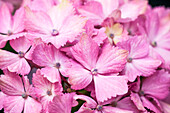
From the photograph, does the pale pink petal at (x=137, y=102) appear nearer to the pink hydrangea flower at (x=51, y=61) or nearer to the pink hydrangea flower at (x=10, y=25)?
the pink hydrangea flower at (x=51, y=61)

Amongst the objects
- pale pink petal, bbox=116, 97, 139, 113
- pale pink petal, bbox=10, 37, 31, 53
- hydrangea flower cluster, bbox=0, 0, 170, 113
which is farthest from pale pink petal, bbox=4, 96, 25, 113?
pale pink petal, bbox=116, 97, 139, 113

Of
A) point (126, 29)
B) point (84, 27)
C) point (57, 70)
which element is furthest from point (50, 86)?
point (126, 29)

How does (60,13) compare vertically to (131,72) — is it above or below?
above

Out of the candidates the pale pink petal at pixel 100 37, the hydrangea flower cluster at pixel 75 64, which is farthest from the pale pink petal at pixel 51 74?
the pale pink petal at pixel 100 37

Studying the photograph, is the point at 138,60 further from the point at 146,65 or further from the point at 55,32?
the point at 55,32

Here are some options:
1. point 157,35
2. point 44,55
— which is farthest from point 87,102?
point 157,35

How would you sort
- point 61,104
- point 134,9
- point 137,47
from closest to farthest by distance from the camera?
point 61,104 → point 137,47 → point 134,9
